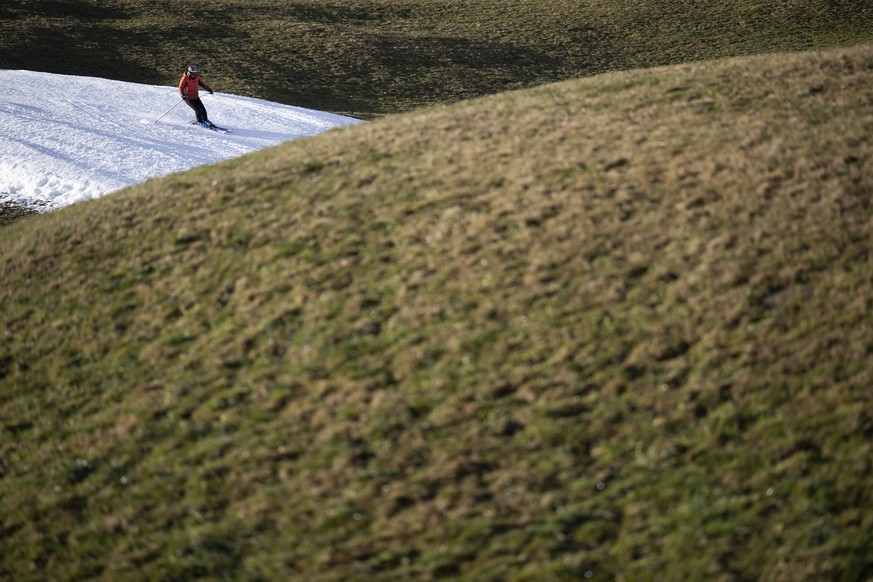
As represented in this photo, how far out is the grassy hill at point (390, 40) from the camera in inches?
1490

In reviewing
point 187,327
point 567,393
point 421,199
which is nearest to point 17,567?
point 187,327

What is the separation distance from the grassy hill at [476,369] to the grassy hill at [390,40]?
23294mm

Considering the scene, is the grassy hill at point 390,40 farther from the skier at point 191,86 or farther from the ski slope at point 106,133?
the skier at point 191,86

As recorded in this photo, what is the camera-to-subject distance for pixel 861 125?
1255cm

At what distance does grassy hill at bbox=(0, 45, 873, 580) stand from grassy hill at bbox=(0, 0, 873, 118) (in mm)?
23294

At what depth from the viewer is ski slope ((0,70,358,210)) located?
21.3 meters

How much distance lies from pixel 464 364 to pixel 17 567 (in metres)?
5.96

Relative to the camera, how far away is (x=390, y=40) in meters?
43.9

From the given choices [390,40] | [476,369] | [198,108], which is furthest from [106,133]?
[390,40]

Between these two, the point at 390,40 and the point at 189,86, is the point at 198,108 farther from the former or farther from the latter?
the point at 390,40

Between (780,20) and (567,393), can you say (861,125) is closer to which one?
(567,393)

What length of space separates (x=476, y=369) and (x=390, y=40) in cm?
3932

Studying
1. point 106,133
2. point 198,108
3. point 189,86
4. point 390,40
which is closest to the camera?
point 189,86

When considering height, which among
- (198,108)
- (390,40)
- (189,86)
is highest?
(390,40)
